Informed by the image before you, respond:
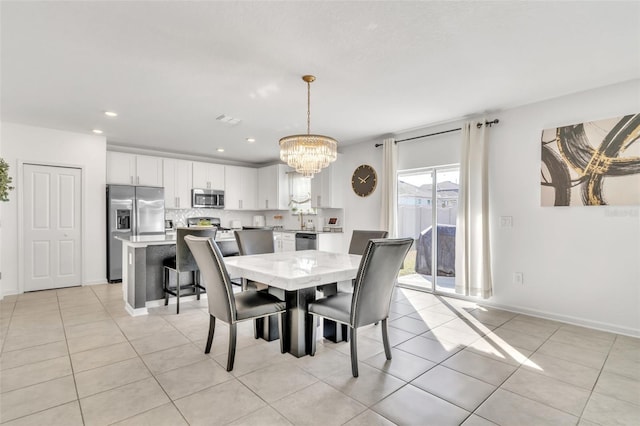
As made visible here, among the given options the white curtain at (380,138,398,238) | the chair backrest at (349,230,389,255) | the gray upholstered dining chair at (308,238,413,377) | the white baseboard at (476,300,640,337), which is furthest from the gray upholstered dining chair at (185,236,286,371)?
the white baseboard at (476,300,640,337)

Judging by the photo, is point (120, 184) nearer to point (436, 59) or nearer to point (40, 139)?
point (40, 139)

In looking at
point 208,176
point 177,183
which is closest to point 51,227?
point 177,183

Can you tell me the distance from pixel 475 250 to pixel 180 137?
15.8 feet

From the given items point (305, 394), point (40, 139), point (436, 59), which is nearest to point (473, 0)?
point (436, 59)

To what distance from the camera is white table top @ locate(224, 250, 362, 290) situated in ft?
7.18

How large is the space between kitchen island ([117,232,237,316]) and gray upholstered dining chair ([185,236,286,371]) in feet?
4.91

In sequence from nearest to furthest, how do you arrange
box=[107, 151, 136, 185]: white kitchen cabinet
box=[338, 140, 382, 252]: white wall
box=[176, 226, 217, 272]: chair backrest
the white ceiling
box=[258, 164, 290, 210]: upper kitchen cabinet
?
the white ceiling → box=[176, 226, 217, 272]: chair backrest → box=[338, 140, 382, 252]: white wall → box=[107, 151, 136, 185]: white kitchen cabinet → box=[258, 164, 290, 210]: upper kitchen cabinet

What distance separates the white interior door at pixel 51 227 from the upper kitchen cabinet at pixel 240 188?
270 centimetres

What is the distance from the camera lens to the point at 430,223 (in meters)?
4.82

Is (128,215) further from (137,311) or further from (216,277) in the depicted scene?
(216,277)

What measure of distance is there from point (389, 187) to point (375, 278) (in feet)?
9.65

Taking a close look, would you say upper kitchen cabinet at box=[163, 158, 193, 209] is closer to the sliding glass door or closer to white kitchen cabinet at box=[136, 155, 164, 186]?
white kitchen cabinet at box=[136, 155, 164, 186]

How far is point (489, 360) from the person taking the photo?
99.3 inches

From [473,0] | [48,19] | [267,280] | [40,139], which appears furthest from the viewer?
[40,139]
